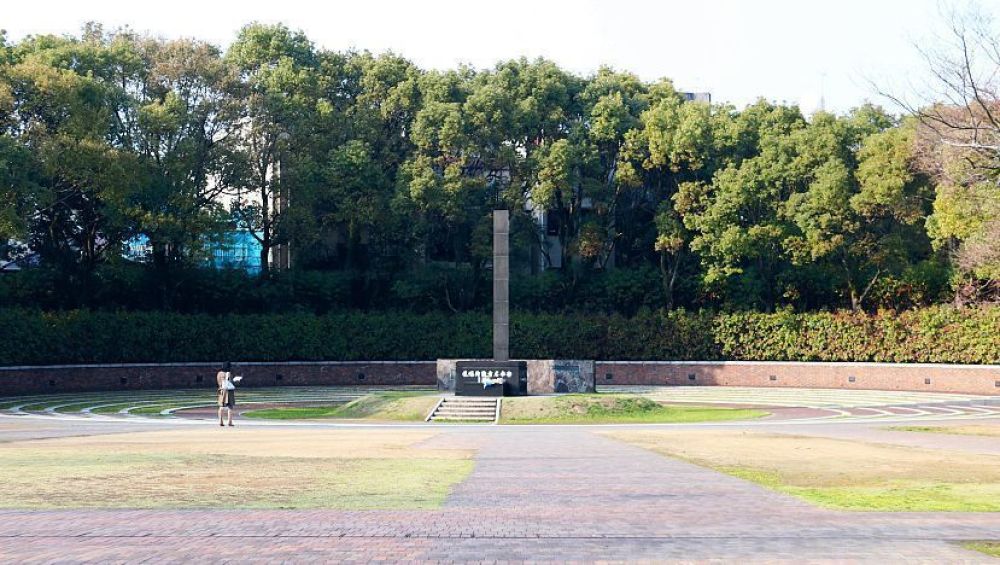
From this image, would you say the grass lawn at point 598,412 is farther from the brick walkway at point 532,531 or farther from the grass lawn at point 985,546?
the grass lawn at point 985,546

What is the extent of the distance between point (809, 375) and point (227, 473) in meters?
41.1

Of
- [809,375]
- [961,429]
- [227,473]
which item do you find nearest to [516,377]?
[961,429]

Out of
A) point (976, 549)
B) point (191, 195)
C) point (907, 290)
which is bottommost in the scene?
point (976, 549)

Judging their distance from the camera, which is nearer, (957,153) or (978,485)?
(978,485)

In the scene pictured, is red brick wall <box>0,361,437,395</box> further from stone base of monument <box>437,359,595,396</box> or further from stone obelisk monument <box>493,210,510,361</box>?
stone obelisk monument <box>493,210,510,361</box>

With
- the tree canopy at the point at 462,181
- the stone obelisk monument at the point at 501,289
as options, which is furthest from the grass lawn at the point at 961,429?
the tree canopy at the point at 462,181

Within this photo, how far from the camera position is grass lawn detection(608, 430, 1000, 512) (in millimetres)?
16953

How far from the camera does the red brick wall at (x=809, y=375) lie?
52531 millimetres

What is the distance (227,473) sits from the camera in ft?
66.3

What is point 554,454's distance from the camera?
2466 cm

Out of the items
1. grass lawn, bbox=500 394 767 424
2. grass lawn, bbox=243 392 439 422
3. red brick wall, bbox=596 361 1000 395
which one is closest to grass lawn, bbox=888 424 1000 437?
grass lawn, bbox=500 394 767 424

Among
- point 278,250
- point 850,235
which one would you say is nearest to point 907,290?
point 850,235

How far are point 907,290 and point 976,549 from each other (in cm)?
4789

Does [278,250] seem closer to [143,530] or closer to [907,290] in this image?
[907,290]
